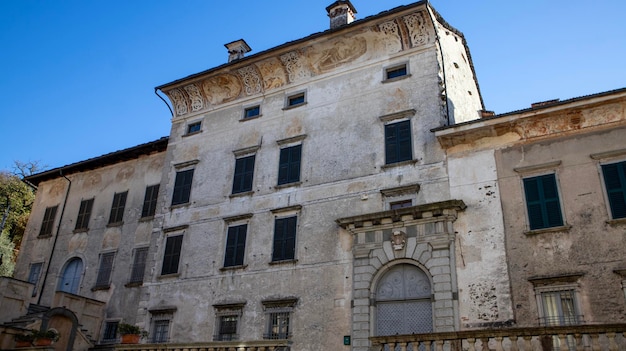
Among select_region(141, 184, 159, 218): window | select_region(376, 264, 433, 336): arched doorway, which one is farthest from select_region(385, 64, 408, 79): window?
select_region(141, 184, 159, 218): window

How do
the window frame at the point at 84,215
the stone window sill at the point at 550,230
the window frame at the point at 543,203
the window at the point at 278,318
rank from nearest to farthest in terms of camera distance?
the stone window sill at the point at 550,230
the window frame at the point at 543,203
the window at the point at 278,318
the window frame at the point at 84,215

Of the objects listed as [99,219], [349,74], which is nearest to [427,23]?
Result: [349,74]

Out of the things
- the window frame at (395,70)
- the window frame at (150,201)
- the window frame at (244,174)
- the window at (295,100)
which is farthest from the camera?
the window frame at (150,201)

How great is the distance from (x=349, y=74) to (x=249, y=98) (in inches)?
186

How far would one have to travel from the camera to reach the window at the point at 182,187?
2255 centimetres

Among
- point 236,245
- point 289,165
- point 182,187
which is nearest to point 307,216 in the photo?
point 289,165

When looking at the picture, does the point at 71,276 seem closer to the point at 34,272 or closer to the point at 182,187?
the point at 34,272

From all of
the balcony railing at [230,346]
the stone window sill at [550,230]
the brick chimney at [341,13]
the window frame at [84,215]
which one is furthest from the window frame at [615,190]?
the window frame at [84,215]

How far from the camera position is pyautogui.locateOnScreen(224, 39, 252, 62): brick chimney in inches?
997

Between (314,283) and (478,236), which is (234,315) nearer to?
(314,283)

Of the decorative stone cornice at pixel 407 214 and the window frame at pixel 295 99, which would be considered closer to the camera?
the decorative stone cornice at pixel 407 214

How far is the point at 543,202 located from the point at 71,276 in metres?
20.7

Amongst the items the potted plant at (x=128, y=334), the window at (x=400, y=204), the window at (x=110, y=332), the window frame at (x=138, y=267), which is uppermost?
the window at (x=400, y=204)

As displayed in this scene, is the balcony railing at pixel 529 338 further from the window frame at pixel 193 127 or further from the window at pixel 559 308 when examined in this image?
the window frame at pixel 193 127
